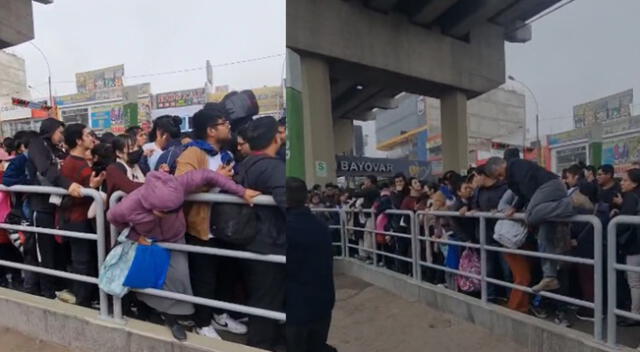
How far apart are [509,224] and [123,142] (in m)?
1.56

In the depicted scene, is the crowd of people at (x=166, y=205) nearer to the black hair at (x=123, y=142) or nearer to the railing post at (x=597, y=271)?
the black hair at (x=123, y=142)

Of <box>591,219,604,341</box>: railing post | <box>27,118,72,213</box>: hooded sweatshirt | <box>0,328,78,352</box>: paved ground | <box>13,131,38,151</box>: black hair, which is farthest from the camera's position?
<box>0,328,78,352</box>: paved ground

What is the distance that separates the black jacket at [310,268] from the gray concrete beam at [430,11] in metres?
0.43

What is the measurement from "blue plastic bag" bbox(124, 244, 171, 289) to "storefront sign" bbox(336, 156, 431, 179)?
1293 millimetres

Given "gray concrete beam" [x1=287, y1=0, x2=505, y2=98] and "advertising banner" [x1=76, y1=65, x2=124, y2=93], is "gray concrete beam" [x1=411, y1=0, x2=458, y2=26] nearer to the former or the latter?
"gray concrete beam" [x1=287, y1=0, x2=505, y2=98]

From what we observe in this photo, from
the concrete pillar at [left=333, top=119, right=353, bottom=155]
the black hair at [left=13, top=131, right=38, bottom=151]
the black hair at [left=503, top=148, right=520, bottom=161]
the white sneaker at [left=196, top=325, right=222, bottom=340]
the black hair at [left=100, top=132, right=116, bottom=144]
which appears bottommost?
the white sneaker at [left=196, top=325, right=222, bottom=340]

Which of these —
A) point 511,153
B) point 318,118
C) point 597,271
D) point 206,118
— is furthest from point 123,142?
point 597,271

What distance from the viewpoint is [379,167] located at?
2.85 feet

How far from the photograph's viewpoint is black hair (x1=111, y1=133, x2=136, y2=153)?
64.3 inches

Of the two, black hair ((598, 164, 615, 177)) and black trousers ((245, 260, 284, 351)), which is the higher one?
black hair ((598, 164, 615, 177))

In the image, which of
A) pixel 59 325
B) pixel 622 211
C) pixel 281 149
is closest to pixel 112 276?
pixel 59 325

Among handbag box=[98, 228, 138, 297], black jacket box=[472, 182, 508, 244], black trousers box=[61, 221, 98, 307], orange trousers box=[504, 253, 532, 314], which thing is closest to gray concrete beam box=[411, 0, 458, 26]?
orange trousers box=[504, 253, 532, 314]

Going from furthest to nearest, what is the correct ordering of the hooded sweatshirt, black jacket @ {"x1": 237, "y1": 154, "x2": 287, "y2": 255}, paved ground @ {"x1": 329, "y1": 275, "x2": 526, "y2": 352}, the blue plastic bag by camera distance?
the hooded sweatshirt < the blue plastic bag < black jacket @ {"x1": 237, "y1": 154, "x2": 287, "y2": 255} < paved ground @ {"x1": 329, "y1": 275, "x2": 526, "y2": 352}

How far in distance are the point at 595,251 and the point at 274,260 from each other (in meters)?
1.54
